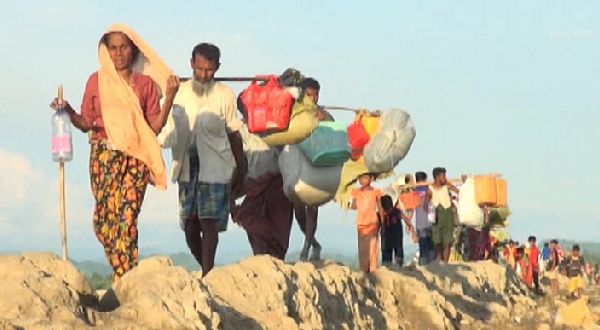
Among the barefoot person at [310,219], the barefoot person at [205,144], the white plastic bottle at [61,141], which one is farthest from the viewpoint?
the barefoot person at [310,219]

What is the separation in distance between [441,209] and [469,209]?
10.1 ft

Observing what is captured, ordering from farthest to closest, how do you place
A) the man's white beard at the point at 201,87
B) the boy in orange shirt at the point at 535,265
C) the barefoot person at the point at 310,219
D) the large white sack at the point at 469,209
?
the boy in orange shirt at the point at 535,265
the large white sack at the point at 469,209
the barefoot person at the point at 310,219
the man's white beard at the point at 201,87

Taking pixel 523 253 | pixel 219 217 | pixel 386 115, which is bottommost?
pixel 523 253

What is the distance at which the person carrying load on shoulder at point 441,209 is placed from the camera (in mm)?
16375

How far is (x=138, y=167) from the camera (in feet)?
27.3

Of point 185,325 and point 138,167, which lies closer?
point 185,325

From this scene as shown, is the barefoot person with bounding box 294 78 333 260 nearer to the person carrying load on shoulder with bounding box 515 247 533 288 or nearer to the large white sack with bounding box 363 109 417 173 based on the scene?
the large white sack with bounding box 363 109 417 173

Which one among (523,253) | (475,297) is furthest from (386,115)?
(523,253)

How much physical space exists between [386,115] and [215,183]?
2985 mm

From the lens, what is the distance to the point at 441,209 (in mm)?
16375

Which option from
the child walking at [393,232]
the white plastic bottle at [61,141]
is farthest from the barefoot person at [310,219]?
the child walking at [393,232]

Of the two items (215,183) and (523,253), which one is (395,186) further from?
(215,183)

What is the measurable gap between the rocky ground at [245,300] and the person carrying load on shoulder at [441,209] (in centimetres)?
272

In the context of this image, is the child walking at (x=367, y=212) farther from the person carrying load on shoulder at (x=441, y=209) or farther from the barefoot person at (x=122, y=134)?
the barefoot person at (x=122, y=134)
